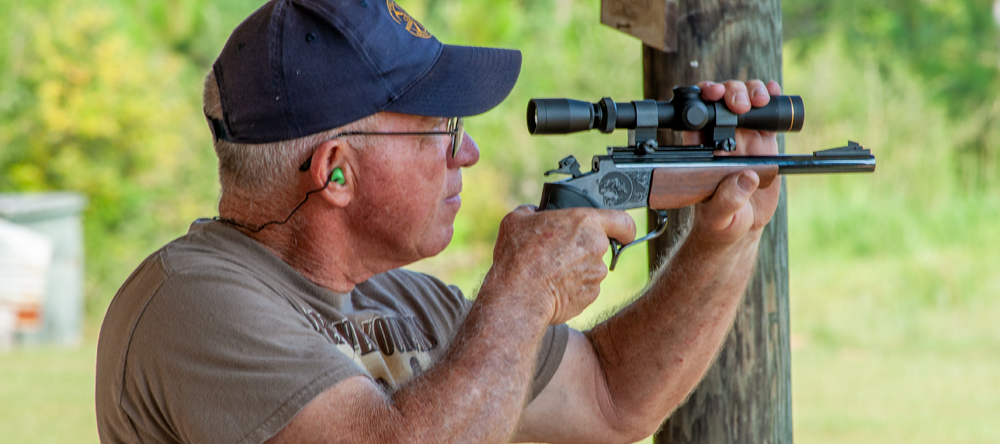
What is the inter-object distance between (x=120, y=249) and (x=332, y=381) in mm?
10423

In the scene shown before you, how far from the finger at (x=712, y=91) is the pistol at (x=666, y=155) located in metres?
0.01

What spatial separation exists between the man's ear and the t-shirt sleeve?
0.28 metres

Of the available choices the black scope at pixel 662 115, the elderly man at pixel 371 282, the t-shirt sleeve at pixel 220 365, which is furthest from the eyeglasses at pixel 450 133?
the t-shirt sleeve at pixel 220 365

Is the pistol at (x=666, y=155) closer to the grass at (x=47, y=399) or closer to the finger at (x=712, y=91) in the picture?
the finger at (x=712, y=91)

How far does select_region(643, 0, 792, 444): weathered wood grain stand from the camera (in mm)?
2316

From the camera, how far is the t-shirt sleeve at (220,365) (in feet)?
4.92

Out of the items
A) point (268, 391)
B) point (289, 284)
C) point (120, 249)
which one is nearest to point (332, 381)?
point (268, 391)

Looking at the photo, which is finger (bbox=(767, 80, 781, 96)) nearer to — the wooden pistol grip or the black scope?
the black scope

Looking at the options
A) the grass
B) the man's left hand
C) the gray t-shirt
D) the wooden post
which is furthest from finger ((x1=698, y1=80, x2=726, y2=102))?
the grass

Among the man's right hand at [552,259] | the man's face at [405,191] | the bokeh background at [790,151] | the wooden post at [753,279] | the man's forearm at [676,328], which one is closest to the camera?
the man's right hand at [552,259]

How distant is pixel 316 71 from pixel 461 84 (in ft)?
1.03

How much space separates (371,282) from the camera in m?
2.13

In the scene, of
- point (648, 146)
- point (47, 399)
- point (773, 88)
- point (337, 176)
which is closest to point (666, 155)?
point (648, 146)

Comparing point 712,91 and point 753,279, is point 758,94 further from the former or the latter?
point 753,279
